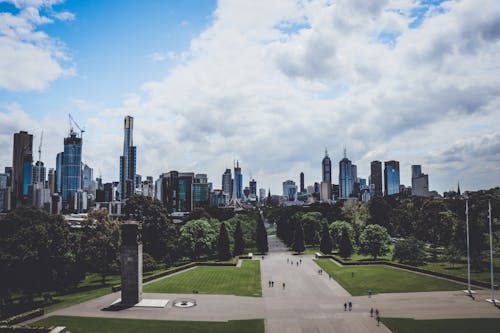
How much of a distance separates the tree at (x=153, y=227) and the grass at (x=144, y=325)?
125 ft

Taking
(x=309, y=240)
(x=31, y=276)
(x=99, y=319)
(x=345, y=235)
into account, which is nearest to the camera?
(x=99, y=319)

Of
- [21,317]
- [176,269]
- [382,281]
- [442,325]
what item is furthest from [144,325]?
[382,281]

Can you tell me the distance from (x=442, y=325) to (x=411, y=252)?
110 ft

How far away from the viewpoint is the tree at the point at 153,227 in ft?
248

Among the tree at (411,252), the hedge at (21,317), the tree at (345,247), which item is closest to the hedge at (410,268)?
the tree at (345,247)

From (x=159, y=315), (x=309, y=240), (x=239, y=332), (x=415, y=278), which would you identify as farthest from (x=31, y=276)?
(x=309, y=240)

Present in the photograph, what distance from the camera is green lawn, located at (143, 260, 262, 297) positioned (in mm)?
49438

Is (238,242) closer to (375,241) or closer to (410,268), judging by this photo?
(375,241)

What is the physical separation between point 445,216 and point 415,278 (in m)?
33.3

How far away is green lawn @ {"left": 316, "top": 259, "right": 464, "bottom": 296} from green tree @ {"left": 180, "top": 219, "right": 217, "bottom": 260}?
23.9 m

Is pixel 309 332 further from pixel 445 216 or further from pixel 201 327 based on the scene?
pixel 445 216

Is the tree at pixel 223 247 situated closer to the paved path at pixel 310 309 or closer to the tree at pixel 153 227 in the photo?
the tree at pixel 153 227

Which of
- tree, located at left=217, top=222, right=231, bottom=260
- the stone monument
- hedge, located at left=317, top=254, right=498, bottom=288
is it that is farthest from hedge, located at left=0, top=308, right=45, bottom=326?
hedge, located at left=317, top=254, right=498, bottom=288

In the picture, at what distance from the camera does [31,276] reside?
148 ft
